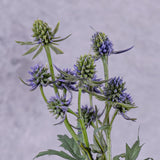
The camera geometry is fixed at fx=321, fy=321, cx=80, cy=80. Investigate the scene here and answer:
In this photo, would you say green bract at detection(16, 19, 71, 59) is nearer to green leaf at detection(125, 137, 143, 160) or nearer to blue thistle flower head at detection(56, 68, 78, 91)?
blue thistle flower head at detection(56, 68, 78, 91)

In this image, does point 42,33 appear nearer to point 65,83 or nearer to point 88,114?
point 65,83

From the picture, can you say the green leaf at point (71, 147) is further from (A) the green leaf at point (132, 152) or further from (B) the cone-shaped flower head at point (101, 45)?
(B) the cone-shaped flower head at point (101, 45)

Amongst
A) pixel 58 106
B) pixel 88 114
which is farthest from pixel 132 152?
pixel 58 106

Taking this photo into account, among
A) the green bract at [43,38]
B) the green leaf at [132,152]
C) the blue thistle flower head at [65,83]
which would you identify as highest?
the green bract at [43,38]

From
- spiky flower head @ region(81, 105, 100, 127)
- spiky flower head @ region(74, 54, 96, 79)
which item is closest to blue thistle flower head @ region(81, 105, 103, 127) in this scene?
spiky flower head @ region(81, 105, 100, 127)

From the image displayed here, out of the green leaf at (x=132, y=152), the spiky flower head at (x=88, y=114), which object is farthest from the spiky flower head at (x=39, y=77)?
the green leaf at (x=132, y=152)

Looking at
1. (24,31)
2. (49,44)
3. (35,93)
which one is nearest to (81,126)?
(49,44)

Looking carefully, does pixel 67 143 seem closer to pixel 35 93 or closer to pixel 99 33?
pixel 99 33
